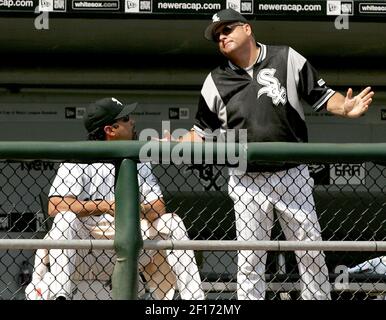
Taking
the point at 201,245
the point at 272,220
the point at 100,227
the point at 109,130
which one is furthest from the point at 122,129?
the point at 201,245

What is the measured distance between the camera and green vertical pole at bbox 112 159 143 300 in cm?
456

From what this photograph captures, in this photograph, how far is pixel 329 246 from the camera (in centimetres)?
466

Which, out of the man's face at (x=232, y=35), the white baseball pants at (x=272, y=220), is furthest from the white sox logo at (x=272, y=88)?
the white baseball pants at (x=272, y=220)

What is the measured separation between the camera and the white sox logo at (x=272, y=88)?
17.6ft

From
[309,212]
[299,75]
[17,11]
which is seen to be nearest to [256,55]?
[299,75]

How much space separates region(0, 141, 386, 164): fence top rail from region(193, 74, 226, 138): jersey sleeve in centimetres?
89

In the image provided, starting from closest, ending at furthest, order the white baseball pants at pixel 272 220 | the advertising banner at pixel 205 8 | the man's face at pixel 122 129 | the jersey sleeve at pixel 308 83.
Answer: the white baseball pants at pixel 272 220 → the jersey sleeve at pixel 308 83 → the man's face at pixel 122 129 → the advertising banner at pixel 205 8

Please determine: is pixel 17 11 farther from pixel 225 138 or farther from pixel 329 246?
pixel 329 246

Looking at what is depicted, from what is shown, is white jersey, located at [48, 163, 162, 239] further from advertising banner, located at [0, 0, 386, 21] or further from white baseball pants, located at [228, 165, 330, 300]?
advertising banner, located at [0, 0, 386, 21]

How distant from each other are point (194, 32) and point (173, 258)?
361cm

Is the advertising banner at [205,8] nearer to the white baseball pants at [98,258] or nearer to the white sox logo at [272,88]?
the white sox logo at [272,88]

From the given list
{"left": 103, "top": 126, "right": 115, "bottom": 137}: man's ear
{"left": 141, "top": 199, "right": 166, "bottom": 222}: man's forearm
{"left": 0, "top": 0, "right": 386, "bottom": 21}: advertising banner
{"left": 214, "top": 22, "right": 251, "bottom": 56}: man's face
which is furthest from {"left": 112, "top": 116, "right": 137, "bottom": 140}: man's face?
{"left": 0, "top": 0, "right": 386, "bottom": 21}: advertising banner

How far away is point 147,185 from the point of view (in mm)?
5293
